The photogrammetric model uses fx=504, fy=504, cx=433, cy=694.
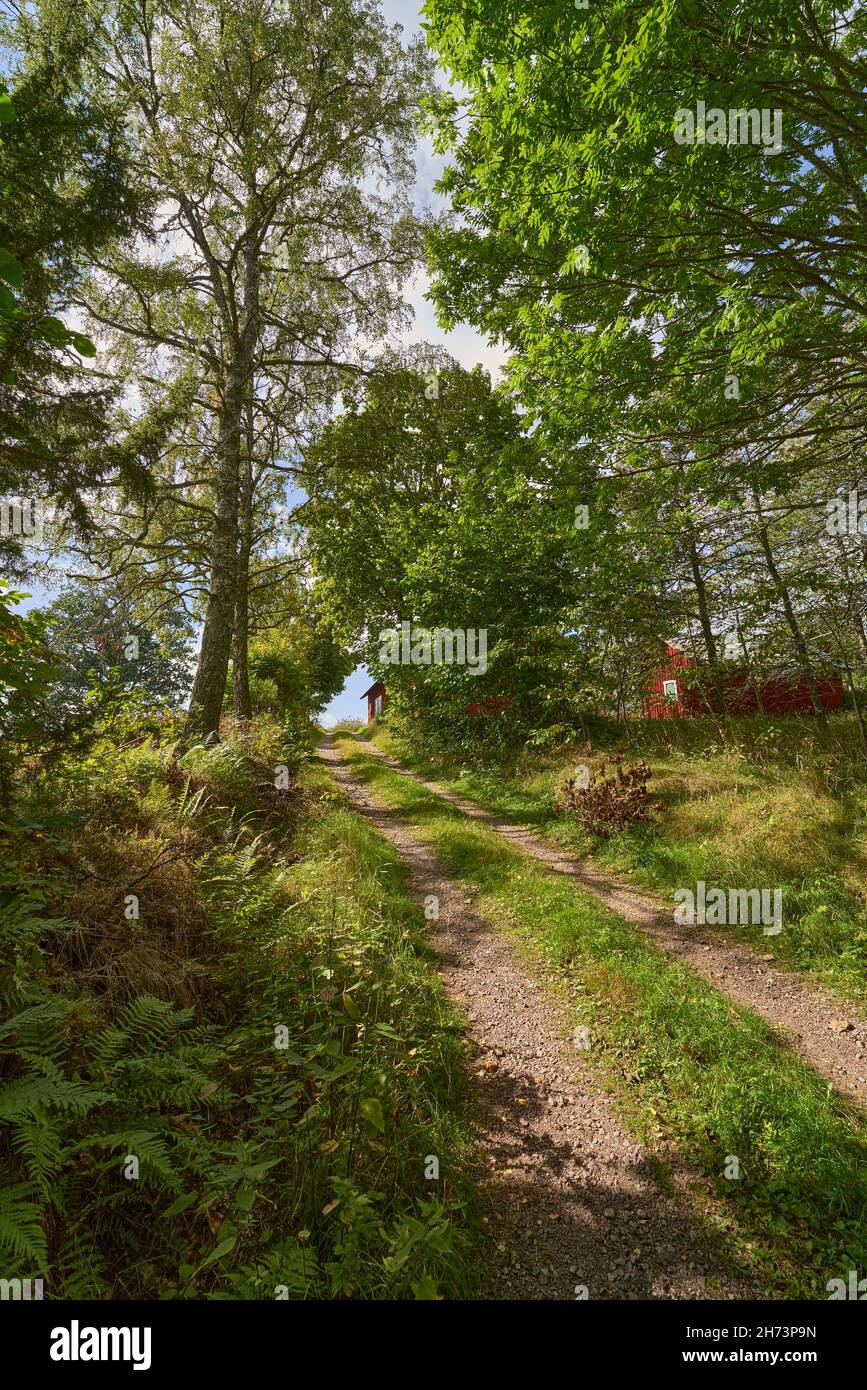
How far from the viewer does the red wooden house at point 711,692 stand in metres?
10.4

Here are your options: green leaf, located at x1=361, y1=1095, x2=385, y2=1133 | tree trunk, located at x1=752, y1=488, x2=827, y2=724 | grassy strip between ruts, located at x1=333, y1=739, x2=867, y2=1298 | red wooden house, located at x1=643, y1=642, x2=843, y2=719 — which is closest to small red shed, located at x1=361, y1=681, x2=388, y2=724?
red wooden house, located at x1=643, y1=642, x2=843, y2=719

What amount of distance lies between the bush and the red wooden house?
2663 millimetres

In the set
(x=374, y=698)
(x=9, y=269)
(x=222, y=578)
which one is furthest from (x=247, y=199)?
(x=374, y=698)

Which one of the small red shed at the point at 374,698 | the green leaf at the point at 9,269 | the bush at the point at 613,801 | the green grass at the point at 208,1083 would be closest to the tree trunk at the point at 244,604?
the green grass at the point at 208,1083

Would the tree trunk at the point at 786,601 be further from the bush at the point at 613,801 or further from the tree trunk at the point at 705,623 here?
the bush at the point at 613,801

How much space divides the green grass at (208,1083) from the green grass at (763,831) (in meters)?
4.11

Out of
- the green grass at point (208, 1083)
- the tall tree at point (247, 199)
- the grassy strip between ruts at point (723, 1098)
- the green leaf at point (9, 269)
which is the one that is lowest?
the grassy strip between ruts at point (723, 1098)

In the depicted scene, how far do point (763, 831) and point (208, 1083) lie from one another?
734 centimetres

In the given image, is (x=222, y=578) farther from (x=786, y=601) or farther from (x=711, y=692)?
(x=711, y=692)

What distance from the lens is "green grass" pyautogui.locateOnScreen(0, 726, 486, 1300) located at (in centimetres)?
236

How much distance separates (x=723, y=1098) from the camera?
3.60 metres

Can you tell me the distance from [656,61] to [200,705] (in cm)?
934
